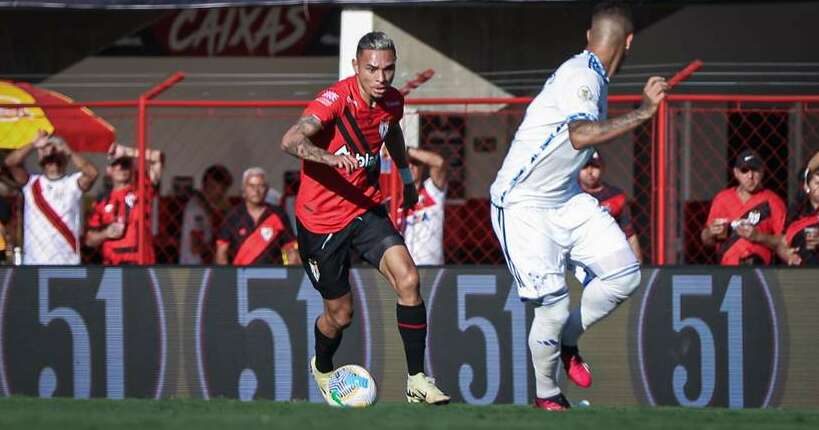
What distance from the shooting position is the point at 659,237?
445 inches

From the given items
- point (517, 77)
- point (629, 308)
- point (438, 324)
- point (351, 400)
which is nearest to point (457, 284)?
point (438, 324)

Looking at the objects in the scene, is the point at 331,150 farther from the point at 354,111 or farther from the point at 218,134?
the point at 218,134

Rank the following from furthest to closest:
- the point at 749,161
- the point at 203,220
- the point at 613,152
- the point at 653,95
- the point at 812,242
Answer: the point at 613,152 → the point at 203,220 → the point at 749,161 → the point at 812,242 → the point at 653,95

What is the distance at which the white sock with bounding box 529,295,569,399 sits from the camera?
27.4ft

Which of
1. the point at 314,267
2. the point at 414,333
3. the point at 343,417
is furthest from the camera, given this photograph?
the point at 314,267

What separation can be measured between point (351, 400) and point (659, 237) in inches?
123

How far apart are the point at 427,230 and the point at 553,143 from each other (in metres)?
3.75

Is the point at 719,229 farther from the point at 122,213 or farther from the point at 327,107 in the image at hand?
the point at 122,213

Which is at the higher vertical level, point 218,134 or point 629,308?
point 218,134

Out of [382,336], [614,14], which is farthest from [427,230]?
Answer: [614,14]

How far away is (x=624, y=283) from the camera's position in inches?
325

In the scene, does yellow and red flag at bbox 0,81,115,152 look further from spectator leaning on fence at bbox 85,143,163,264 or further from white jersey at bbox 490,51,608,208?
white jersey at bbox 490,51,608,208

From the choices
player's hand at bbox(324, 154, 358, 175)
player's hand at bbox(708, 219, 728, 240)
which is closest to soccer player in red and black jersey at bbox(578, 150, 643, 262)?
player's hand at bbox(708, 219, 728, 240)

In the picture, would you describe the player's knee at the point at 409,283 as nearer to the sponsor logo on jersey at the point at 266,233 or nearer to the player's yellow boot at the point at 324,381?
the player's yellow boot at the point at 324,381
